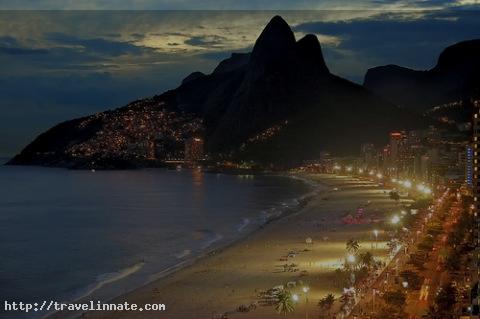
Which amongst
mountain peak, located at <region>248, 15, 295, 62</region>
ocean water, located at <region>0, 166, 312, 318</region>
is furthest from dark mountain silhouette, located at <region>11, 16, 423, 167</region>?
ocean water, located at <region>0, 166, 312, 318</region>

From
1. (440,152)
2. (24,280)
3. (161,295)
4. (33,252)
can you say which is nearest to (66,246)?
(33,252)

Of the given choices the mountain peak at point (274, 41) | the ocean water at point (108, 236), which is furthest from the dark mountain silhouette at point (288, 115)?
the ocean water at point (108, 236)

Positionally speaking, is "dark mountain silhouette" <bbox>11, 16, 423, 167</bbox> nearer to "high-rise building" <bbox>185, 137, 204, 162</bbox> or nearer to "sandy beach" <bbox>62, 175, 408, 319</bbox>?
"high-rise building" <bbox>185, 137, 204, 162</bbox>

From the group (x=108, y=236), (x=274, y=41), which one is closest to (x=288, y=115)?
(x=274, y=41)

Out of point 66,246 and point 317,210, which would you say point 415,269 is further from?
point 317,210

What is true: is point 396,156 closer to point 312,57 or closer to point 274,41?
point 274,41

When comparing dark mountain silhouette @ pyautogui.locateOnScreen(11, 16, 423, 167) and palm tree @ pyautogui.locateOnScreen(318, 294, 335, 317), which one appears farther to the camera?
dark mountain silhouette @ pyautogui.locateOnScreen(11, 16, 423, 167)
